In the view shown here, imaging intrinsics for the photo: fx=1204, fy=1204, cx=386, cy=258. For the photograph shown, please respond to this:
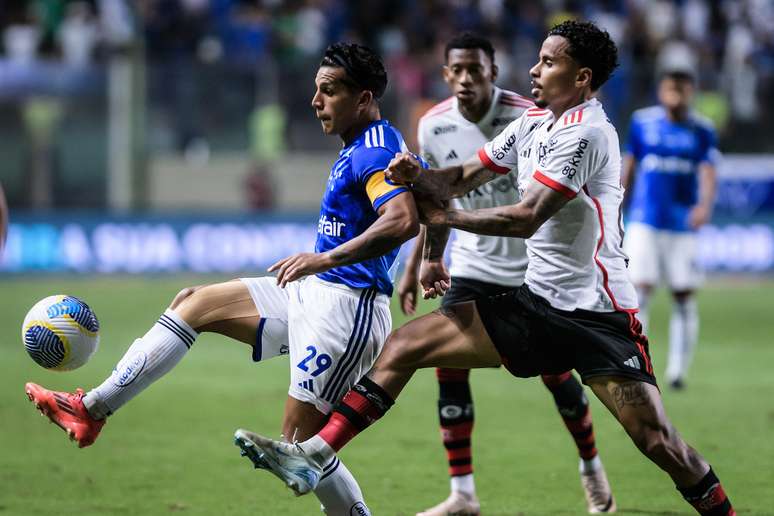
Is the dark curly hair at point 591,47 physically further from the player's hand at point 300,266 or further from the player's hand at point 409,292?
the player's hand at point 409,292

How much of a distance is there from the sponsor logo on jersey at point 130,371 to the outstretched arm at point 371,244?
0.80 m

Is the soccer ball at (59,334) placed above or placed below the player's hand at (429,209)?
below

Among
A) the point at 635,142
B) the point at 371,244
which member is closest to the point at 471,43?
the point at 371,244

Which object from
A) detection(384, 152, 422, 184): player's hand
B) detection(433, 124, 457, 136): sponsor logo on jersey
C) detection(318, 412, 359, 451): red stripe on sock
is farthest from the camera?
detection(433, 124, 457, 136): sponsor logo on jersey

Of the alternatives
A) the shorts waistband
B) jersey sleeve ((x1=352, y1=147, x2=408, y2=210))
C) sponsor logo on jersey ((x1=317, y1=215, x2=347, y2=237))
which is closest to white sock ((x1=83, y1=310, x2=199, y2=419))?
the shorts waistband

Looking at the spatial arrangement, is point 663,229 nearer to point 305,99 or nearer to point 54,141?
point 305,99

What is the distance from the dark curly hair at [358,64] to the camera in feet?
17.6

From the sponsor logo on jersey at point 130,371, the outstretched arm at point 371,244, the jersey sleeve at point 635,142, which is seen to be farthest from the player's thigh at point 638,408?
the jersey sleeve at point 635,142

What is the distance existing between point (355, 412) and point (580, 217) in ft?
4.36

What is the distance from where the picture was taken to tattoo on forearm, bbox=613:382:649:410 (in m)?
5.23

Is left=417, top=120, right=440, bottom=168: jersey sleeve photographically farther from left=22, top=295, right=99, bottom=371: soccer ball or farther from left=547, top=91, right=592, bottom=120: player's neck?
left=22, top=295, right=99, bottom=371: soccer ball

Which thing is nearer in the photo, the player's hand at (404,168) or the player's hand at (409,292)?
the player's hand at (404,168)

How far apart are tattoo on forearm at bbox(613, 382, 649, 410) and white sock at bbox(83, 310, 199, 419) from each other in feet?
6.32

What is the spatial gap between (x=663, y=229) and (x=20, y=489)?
21.3ft
